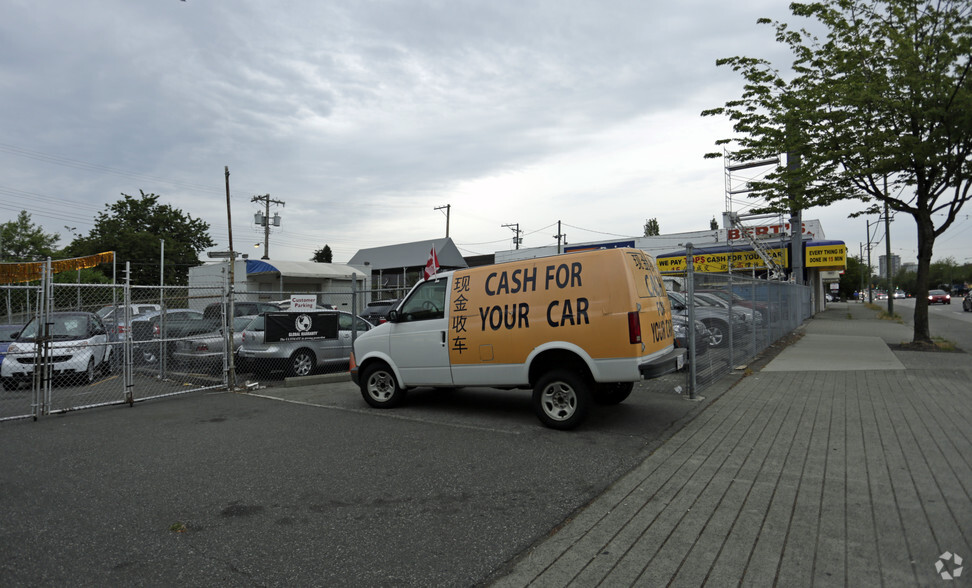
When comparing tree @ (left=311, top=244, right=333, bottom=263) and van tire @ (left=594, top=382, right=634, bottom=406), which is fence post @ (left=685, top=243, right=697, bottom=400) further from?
tree @ (left=311, top=244, right=333, bottom=263)

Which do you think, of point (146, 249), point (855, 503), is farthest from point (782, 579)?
point (146, 249)

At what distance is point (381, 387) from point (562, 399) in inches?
118

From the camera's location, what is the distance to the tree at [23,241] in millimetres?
44312

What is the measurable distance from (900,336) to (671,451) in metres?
16.9

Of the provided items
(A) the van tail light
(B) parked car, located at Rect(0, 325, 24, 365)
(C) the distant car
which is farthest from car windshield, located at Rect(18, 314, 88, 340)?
(C) the distant car

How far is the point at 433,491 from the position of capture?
14.6ft

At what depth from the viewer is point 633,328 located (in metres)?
5.82

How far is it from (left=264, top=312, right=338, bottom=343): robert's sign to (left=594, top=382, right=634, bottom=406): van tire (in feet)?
20.7

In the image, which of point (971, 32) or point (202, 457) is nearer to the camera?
point (202, 457)

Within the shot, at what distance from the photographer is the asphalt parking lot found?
10.8 feet

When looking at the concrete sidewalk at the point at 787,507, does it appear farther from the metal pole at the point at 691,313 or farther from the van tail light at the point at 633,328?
the van tail light at the point at 633,328

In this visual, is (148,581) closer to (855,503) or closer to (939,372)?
(855,503)

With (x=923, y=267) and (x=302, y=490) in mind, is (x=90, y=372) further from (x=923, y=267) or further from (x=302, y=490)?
(x=923, y=267)

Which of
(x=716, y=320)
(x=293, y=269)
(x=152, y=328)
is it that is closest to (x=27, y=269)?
(x=152, y=328)
